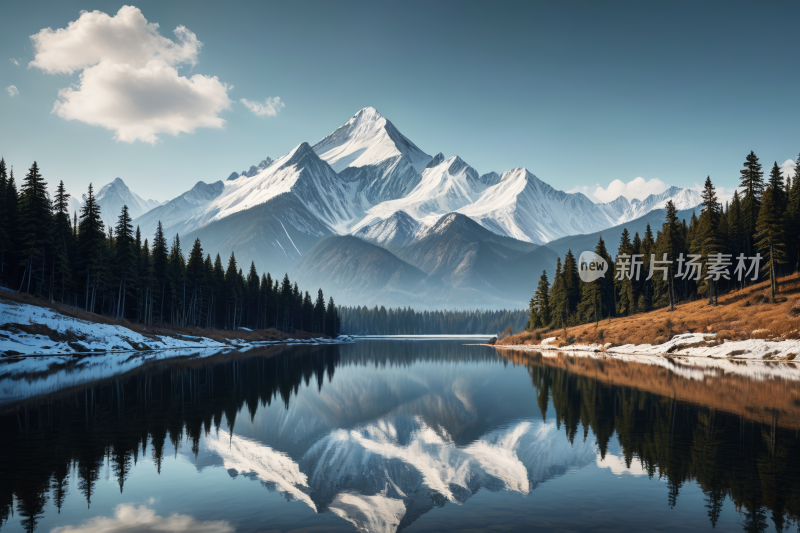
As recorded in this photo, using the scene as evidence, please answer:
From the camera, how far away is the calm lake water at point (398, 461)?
11609mm

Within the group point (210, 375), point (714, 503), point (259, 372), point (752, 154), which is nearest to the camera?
point (714, 503)

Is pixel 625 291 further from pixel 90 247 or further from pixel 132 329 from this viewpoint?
pixel 90 247

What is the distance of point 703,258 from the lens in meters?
85.6

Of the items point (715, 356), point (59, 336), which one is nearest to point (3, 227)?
point (59, 336)

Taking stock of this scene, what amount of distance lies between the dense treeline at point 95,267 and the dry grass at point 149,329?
10.5 ft

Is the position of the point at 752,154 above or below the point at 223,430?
above

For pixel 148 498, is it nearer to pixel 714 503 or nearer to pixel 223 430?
pixel 223 430

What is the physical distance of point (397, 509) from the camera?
502 inches

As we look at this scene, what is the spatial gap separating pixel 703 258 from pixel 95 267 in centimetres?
10337

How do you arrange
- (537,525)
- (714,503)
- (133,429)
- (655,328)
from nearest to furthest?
(537,525) → (714,503) → (133,429) → (655,328)

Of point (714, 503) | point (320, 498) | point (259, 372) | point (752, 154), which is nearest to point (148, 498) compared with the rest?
point (320, 498)

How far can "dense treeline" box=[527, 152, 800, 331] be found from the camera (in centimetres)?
8112

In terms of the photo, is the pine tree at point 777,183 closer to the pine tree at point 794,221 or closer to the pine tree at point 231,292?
the pine tree at point 794,221

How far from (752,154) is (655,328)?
3675cm
